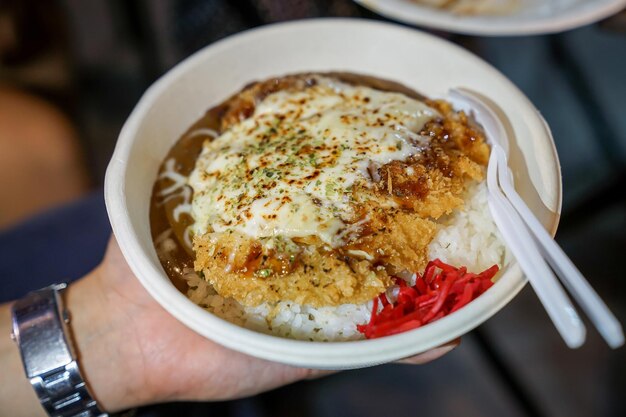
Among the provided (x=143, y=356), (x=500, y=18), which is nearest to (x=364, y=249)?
(x=143, y=356)

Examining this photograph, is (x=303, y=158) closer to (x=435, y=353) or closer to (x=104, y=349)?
(x=435, y=353)

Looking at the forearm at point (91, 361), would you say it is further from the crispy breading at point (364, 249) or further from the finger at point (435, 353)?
the finger at point (435, 353)

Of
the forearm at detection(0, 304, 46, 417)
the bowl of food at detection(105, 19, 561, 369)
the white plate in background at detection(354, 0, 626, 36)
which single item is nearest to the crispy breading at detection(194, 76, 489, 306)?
the bowl of food at detection(105, 19, 561, 369)

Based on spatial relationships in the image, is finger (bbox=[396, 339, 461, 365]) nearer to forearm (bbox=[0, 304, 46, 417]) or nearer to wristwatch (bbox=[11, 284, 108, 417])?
wristwatch (bbox=[11, 284, 108, 417])

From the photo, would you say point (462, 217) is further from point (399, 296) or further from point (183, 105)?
point (183, 105)

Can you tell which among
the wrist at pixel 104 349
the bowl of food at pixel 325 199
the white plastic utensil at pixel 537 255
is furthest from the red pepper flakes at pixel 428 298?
the wrist at pixel 104 349
